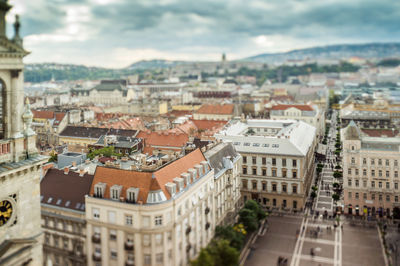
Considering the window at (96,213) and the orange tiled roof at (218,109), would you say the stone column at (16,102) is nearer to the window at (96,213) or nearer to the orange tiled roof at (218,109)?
the window at (96,213)

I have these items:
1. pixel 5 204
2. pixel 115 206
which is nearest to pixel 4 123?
pixel 5 204

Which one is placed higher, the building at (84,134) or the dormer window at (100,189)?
the building at (84,134)

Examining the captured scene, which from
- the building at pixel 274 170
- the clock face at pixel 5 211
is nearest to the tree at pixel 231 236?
the building at pixel 274 170

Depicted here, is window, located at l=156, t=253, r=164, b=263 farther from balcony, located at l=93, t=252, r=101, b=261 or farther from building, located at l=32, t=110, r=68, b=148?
building, located at l=32, t=110, r=68, b=148

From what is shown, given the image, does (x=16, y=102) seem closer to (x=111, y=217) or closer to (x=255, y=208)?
(x=111, y=217)

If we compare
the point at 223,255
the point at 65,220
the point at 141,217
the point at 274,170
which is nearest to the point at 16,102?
the point at 141,217

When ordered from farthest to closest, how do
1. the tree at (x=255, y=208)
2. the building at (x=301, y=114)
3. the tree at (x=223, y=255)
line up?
the building at (x=301, y=114), the tree at (x=255, y=208), the tree at (x=223, y=255)
